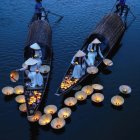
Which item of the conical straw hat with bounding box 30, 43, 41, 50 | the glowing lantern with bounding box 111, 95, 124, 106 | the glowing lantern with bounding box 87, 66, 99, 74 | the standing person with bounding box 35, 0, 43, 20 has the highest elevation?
the standing person with bounding box 35, 0, 43, 20

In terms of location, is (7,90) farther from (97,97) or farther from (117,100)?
(117,100)

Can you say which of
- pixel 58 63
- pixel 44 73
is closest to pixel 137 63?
pixel 58 63

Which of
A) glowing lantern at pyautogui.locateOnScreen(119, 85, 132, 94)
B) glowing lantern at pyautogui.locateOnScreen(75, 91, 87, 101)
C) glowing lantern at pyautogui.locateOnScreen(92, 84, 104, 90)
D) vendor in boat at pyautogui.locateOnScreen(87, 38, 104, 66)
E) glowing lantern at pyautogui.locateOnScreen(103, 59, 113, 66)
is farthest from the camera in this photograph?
glowing lantern at pyautogui.locateOnScreen(103, 59, 113, 66)

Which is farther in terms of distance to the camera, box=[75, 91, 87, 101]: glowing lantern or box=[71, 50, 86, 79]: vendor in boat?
box=[71, 50, 86, 79]: vendor in boat

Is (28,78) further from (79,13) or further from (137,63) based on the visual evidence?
(79,13)

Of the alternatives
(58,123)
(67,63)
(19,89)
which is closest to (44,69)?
(19,89)

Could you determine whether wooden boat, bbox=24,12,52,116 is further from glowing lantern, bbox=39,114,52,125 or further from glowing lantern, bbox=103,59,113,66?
glowing lantern, bbox=103,59,113,66

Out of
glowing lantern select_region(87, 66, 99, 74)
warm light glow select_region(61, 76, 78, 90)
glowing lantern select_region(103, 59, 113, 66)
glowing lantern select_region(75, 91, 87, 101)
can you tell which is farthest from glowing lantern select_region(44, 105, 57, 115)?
glowing lantern select_region(103, 59, 113, 66)
